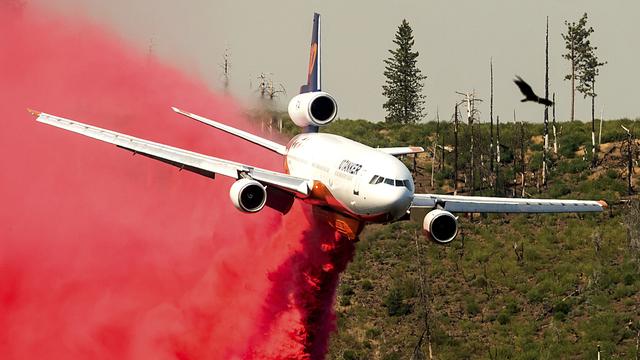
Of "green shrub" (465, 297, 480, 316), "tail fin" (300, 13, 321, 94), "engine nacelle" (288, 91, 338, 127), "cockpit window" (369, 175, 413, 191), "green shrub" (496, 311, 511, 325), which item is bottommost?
"green shrub" (496, 311, 511, 325)

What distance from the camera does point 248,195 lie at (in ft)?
165

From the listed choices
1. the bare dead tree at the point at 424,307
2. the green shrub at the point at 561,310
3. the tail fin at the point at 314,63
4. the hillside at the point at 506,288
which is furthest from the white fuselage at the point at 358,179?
the green shrub at the point at 561,310

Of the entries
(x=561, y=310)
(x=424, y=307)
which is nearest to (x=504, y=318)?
(x=561, y=310)

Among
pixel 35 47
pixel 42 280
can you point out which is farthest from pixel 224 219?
pixel 35 47

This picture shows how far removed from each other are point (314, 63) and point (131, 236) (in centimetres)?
1492

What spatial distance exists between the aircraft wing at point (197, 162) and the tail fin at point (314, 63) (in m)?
9.99

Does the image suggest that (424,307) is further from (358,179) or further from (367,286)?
(358,179)

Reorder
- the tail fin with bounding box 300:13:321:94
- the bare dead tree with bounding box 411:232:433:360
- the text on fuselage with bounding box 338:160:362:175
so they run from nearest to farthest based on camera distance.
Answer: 1. the text on fuselage with bounding box 338:160:362:175
2. the tail fin with bounding box 300:13:321:94
3. the bare dead tree with bounding box 411:232:433:360

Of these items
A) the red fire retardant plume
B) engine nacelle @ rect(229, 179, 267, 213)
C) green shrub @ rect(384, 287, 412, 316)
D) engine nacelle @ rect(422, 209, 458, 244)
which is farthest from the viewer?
green shrub @ rect(384, 287, 412, 316)

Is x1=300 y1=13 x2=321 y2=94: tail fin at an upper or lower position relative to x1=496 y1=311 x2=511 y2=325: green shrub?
upper

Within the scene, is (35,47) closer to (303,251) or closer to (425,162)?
(303,251)

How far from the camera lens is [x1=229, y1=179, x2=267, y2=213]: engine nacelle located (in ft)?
164

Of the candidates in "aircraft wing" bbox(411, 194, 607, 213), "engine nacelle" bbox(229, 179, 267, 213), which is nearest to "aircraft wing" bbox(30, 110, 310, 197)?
"engine nacelle" bbox(229, 179, 267, 213)

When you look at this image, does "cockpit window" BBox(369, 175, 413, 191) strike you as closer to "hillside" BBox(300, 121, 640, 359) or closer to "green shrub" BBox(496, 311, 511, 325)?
"hillside" BBox(300, 121, 640, 359)
